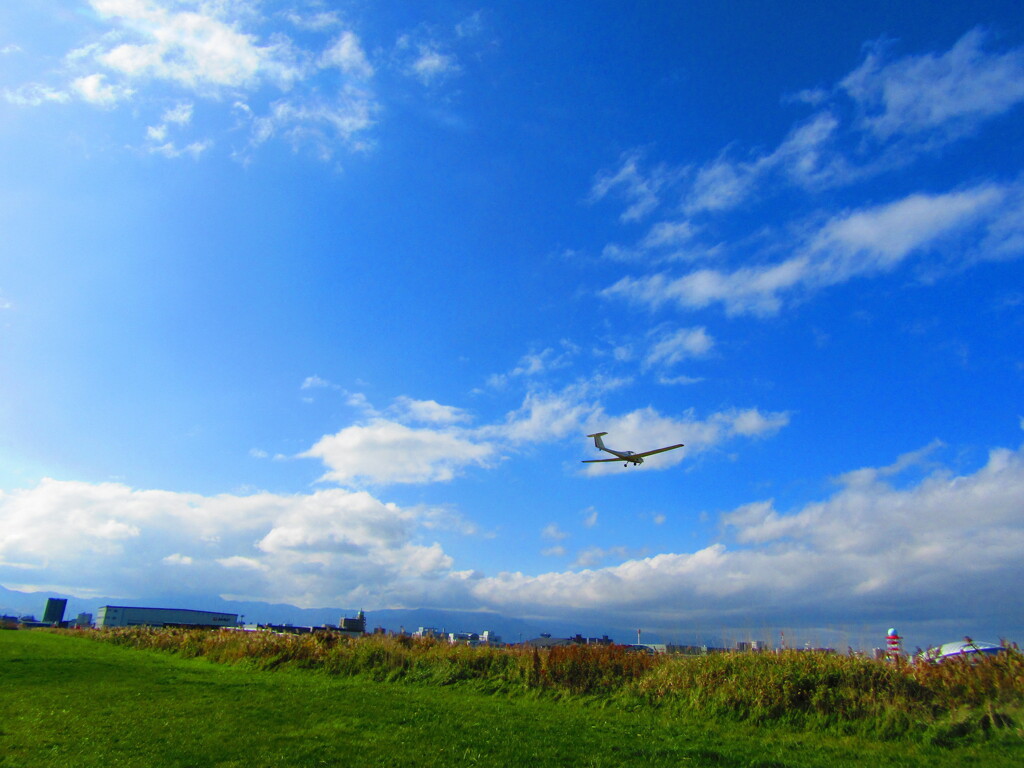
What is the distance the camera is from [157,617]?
78438 mm

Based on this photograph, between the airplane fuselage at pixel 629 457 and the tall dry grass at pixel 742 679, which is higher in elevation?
the airplane fuselage at pixel 629 457

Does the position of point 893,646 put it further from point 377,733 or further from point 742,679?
point 377,733

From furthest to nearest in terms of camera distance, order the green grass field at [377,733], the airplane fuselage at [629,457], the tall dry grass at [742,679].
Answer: the airplane fuselage at [629,457]
the tall dry grass at [742,679]
the green grass field at [377,733]

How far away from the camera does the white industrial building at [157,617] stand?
242 ft

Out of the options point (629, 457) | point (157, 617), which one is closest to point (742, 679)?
point (629, 457)

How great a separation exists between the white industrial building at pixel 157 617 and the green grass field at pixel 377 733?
68.6 m

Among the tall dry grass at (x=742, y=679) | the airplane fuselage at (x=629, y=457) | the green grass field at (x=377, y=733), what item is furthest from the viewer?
the airplane fuselage at (x=629, y=457)

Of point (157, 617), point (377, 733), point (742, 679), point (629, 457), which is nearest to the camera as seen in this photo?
point (377, 733)

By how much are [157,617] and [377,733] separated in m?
86.1

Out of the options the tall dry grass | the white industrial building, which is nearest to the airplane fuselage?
the tall dry grass

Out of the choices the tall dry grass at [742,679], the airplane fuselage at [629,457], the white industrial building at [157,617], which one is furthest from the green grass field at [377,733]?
the white industrial building at [157,617]

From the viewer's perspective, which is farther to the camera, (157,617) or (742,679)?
(157,617)

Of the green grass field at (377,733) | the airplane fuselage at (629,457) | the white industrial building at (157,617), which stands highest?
the airplane fuselage at (629,457)

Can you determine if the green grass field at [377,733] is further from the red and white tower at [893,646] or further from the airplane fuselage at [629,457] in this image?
the airplane fuselage at [629,457]
